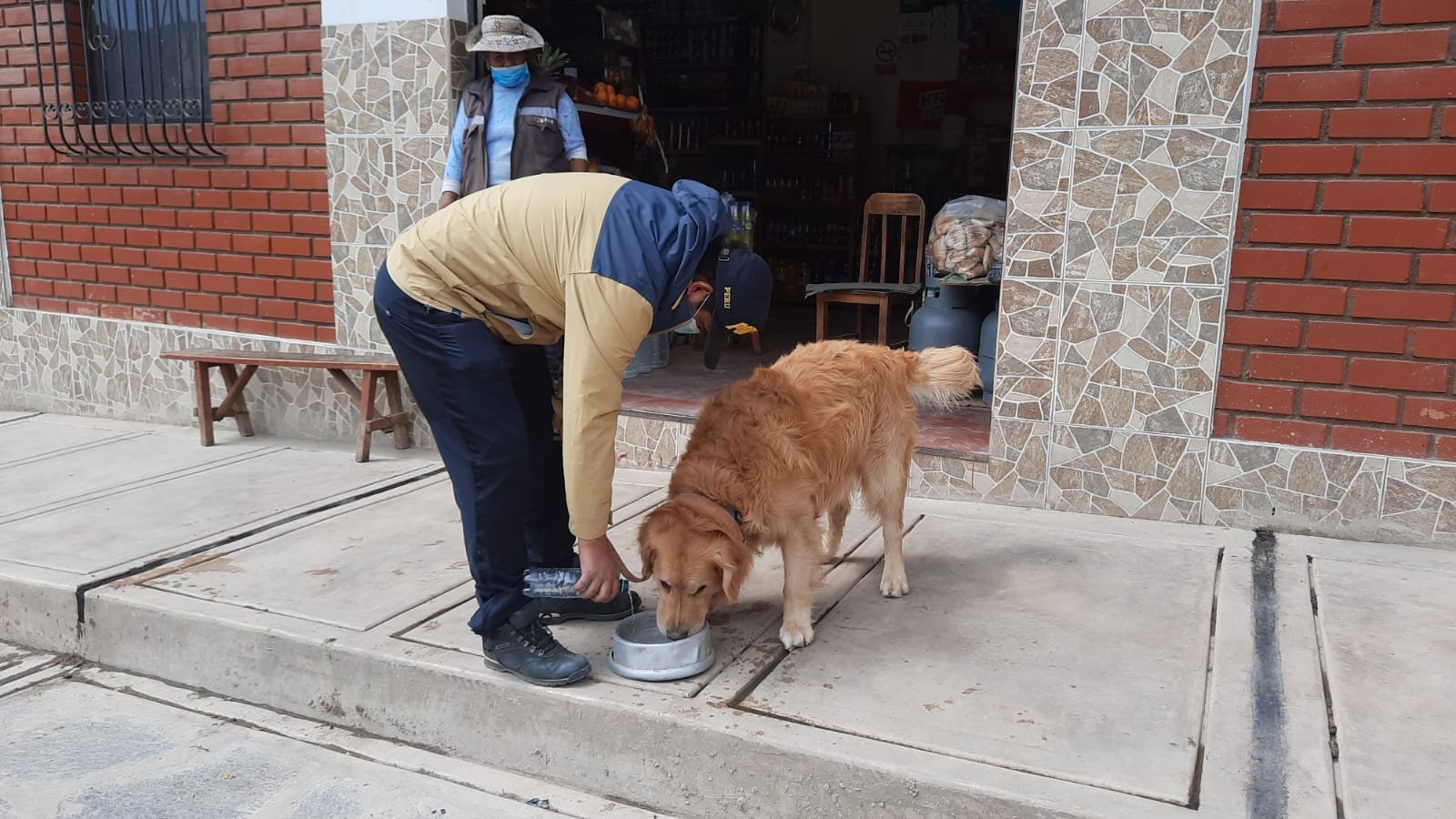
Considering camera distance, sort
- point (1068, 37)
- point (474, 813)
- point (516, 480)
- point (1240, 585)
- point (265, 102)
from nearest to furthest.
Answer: point (474, 813) < point (516, 480) < point (1240, 585) < point (1068, 37) < point (265, 102)

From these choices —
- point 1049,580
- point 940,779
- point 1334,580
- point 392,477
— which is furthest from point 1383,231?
point 392,477

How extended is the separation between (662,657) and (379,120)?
419 centimetres

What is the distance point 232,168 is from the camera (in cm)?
642

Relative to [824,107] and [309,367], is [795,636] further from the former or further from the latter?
[824,107]

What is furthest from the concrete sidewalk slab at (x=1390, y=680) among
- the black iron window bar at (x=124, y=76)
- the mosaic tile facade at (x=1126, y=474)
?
the black iron window bar at (x=124, y=76)

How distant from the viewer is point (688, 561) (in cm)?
283

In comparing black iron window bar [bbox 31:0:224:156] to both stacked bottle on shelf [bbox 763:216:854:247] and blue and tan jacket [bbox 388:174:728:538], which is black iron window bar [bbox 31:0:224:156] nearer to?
blue and tan jacket [bbox 388:174:728:538]

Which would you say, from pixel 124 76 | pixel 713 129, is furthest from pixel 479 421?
pixel 713 129

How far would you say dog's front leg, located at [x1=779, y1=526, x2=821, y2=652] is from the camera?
3213 millimetres

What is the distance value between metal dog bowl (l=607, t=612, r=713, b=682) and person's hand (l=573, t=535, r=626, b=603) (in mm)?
361

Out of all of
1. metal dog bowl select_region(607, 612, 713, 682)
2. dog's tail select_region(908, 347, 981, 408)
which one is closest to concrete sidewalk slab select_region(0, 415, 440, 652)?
metal dog bowl select_region(607, 612, 713, 682)

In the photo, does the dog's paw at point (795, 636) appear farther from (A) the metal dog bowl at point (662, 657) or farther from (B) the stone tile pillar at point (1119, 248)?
(B) the stone tile pillar at point (1119, 248)

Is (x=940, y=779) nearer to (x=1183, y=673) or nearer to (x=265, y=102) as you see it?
(x=1183, y=673)

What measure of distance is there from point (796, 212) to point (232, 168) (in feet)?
23.2
